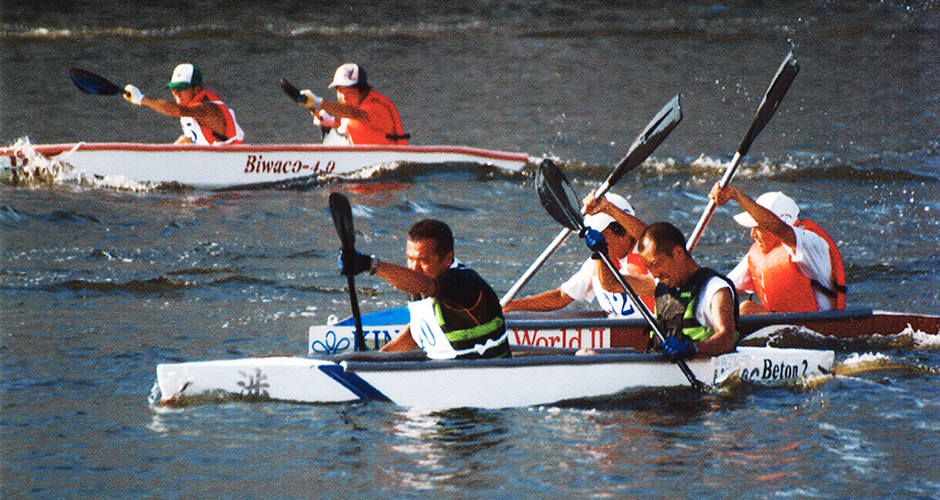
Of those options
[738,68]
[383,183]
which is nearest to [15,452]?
[383,183]

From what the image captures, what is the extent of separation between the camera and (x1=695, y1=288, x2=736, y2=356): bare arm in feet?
20.4

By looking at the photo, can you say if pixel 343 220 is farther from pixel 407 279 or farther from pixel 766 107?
pixel 766 107

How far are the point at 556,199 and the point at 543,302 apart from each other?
1.23 metres

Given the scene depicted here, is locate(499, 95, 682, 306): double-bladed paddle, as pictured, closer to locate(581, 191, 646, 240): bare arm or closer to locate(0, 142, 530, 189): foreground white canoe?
locate(581, 191, 646, 240): bare arm

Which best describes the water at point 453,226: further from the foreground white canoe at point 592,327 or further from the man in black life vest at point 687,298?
the man in black life vest at point 687,298

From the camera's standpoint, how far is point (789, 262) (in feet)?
25.7

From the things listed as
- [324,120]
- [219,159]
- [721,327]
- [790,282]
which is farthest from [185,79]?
[721,327]

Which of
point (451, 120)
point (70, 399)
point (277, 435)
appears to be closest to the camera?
point (277, 435)

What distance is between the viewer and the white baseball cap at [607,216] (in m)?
7.77

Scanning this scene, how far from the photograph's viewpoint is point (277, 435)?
6.27 metres

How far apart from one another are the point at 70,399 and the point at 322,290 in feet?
10.3

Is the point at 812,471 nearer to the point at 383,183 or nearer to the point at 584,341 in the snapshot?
the point at 584,341

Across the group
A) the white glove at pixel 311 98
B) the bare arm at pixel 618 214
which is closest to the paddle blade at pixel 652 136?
the bare arm at pixel 618 214

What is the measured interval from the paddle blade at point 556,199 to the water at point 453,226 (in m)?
1.24
